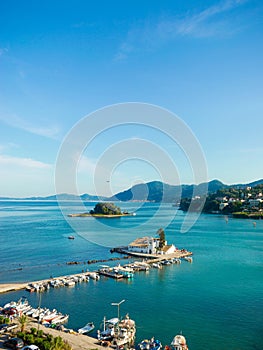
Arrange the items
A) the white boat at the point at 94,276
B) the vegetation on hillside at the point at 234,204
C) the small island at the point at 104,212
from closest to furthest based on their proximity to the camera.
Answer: the white boat at the point at 94,276 → the small island at the point at 104,212 → the vegetation on hillside at the point at 234,204

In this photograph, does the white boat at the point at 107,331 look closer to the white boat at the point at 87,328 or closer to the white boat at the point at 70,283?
the white boat at the point at 87,328

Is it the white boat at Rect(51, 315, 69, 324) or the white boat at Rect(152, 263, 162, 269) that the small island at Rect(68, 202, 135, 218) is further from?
the white boat at Rect(51, 315, 69, 324)

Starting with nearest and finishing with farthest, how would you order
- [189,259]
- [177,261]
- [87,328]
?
[87,328] → [177,261] → [189,259]

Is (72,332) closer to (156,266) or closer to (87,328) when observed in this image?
(87,328)

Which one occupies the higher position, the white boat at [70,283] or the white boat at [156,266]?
the white boat at [156,266]

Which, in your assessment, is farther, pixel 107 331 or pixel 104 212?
pixel 104 212

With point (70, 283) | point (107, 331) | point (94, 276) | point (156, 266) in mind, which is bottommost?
point (107, 331)

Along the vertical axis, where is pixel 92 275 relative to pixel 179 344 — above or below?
above

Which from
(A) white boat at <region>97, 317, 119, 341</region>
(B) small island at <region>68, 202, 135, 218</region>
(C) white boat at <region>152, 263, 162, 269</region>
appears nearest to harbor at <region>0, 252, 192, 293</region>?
(C) white boat at <region>152, 263, 162, 269</region>

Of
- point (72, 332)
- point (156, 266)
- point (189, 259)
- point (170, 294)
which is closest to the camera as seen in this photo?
point (72, 332)

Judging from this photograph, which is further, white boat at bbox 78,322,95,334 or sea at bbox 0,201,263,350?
sea at bbox 0,201,263,350

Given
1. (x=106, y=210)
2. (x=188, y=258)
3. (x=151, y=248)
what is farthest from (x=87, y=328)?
(x=106, y=210)

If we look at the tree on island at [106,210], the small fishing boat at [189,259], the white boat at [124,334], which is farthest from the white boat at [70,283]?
the tree on island at [106,210]
